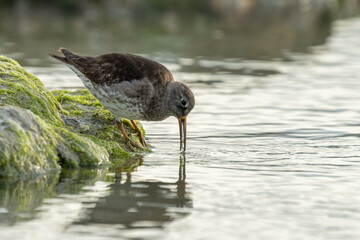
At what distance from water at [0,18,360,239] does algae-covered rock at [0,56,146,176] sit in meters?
0.31

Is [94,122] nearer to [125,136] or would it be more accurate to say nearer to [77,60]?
[125,136]

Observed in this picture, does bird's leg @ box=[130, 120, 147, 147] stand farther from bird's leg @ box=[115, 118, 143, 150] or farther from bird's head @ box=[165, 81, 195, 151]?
bird's head @ box=[165, 81, 195, 151]

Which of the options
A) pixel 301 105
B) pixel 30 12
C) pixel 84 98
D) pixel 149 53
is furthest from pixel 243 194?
pixel 30 12

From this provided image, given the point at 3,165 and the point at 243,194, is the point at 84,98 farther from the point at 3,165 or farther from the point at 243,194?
the point at 243,194

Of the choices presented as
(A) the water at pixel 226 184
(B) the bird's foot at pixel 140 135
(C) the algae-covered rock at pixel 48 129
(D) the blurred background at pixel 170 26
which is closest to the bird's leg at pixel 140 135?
(B) the bird's foot at pixel 140 135

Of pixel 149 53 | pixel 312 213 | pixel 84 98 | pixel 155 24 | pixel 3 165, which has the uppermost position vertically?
pixel 155 24

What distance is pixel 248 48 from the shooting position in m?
26.7

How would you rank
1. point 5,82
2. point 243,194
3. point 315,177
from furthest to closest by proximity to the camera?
point 5,82 → point 315,177 → point 243,194

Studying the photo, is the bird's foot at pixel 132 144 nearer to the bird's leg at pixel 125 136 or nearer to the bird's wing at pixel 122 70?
the bird's leg at pixel 125 136

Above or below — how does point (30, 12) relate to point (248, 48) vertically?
above

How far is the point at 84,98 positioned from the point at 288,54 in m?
13.5

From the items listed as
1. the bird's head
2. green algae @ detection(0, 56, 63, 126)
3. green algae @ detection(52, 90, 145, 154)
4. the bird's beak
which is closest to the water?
the bird's beak

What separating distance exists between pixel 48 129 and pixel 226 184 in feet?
8.66

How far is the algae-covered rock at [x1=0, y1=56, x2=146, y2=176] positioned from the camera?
30.3 ft
